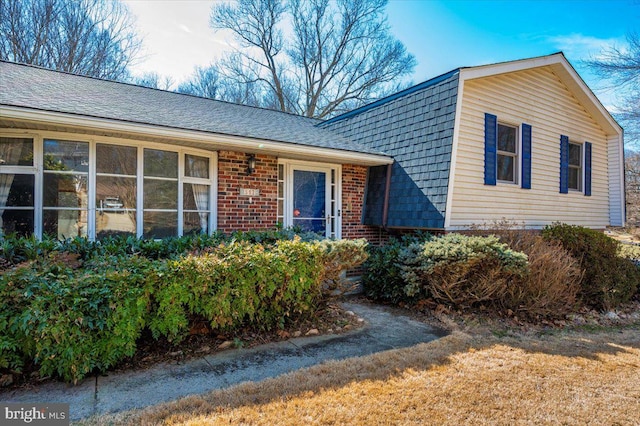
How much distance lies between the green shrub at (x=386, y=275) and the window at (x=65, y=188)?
4.63 m

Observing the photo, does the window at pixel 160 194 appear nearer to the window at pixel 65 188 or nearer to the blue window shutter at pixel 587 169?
the window at pixel 65 188

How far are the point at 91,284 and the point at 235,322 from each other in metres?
1.54

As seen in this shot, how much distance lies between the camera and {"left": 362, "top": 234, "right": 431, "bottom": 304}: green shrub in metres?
6.04

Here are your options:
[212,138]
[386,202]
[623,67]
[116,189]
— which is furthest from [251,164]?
[623,67]

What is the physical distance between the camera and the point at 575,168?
988 cm

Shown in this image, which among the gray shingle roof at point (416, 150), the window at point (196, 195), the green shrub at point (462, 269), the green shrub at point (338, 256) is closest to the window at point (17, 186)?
the window at point (196, 195)

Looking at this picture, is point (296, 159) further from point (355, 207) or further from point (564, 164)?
point (564, 164)

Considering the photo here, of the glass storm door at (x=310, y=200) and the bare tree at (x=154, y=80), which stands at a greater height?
the bare tree at (x=154, y=80)

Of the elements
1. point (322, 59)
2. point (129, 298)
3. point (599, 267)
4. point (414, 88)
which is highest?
point (322, 59)

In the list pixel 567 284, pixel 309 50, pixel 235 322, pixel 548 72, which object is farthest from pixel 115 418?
pixel 309 50

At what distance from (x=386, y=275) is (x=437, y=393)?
10.5ft

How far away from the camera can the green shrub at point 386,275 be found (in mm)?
6039

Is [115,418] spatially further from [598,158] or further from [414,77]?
[414,77]

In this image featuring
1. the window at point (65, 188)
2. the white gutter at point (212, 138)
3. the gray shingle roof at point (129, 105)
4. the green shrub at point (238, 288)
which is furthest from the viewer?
the window at point (65, 188)
